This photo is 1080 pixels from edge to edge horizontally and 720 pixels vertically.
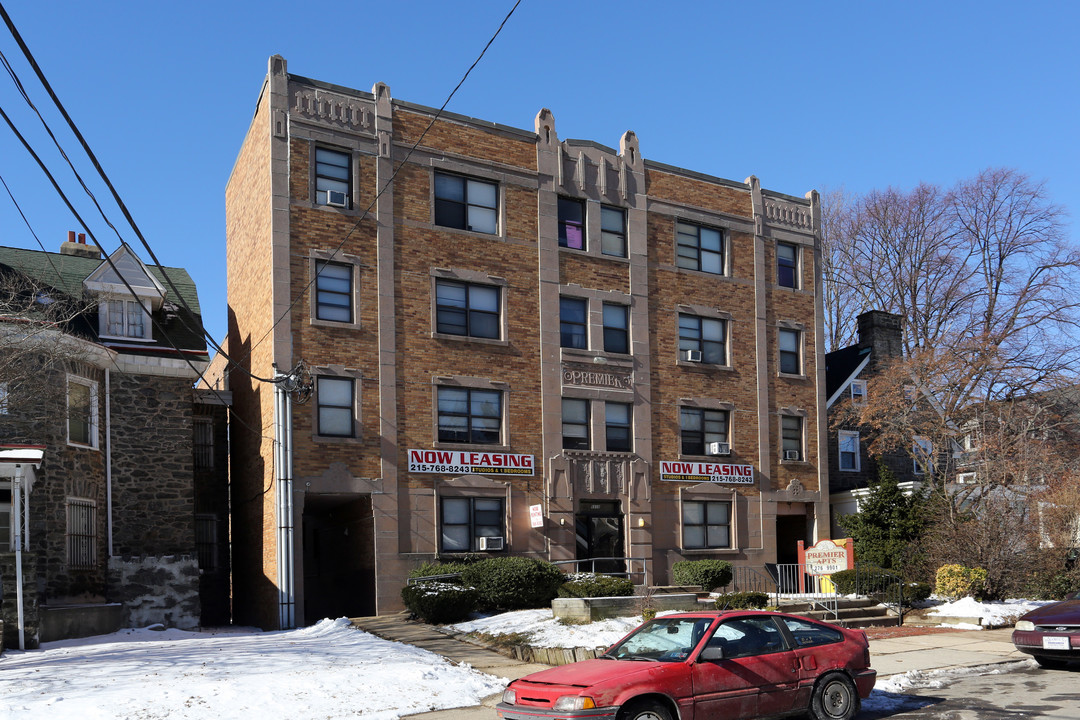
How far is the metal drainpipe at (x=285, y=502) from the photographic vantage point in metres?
24.4

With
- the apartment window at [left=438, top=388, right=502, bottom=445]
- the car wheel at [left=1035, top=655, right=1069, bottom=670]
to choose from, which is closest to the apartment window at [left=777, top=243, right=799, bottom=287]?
the apartment window at [left=438, top=388, right=502, bottom=445]

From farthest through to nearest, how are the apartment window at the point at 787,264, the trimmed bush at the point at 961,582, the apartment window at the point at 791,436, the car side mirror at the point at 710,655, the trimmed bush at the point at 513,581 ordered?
the apartment window at the point at 787,264 < the apartment window at the point at 791,436 < the trimmed bush at the point at 961,582 < the trimmed bush at the point at 513,581 < the car side mirror at the point at 710,655

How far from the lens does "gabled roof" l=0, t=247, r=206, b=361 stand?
27.0 meters

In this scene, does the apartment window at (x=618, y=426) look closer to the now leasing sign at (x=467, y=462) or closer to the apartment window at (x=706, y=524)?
the apartment window at (x=706, y=524)

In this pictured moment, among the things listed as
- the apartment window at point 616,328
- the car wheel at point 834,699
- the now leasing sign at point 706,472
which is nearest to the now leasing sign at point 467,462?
the apartment window at point 616,328

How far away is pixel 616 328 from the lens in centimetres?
3117

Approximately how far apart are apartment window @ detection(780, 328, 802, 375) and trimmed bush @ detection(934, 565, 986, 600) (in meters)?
Result: 11.3

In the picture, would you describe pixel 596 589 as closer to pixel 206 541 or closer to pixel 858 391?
pixel 206 541

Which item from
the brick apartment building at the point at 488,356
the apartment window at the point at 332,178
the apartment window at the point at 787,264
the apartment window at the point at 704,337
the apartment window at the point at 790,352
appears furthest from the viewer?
the apartment window at the point at 787,264

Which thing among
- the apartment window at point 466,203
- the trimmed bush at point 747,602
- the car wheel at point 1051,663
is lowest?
the car wheel at point 1051,663

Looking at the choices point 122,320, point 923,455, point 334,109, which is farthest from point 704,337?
point 122,320

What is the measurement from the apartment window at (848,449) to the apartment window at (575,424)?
12187mm

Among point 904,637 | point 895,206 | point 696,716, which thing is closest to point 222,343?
point 904,637

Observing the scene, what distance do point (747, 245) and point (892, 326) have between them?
8878 mm
